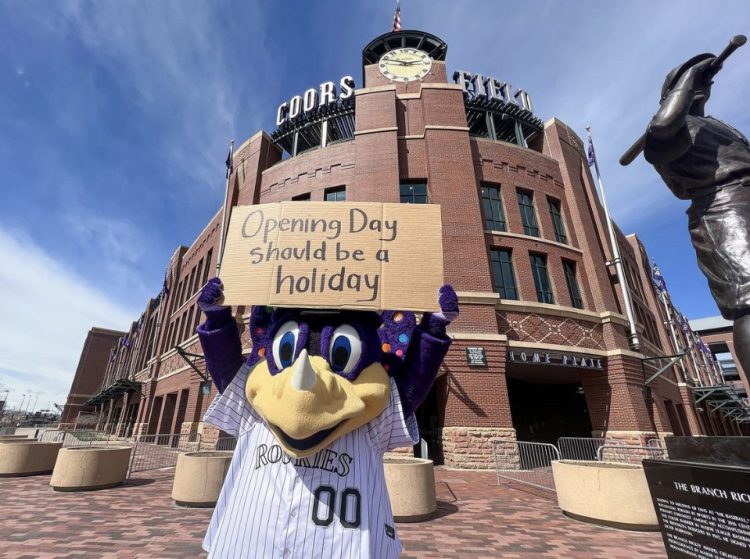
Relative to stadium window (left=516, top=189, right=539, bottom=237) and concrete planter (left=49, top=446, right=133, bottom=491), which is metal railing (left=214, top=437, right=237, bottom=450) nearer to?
concrete planter (left=49, top=446, right=133, bottom=491)

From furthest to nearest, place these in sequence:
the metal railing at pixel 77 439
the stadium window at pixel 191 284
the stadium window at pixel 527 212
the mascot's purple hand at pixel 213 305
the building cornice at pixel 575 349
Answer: the stadium window at pixel 191 284, the metal railing at pixel 77 439, the stadium window at pixel 527 212, the building cornice at pixel 575 349, the mascot's purple hand at pixel 213 305

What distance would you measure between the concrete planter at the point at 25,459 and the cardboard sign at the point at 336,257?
34.8ft

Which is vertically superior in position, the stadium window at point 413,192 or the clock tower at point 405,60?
the clock tower at point 405,60

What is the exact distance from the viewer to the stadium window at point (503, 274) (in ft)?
42.8

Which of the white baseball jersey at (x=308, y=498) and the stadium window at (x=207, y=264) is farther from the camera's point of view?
the stadium window at (x=207, y=264)

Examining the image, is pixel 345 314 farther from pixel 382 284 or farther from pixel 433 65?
pixel 433 65

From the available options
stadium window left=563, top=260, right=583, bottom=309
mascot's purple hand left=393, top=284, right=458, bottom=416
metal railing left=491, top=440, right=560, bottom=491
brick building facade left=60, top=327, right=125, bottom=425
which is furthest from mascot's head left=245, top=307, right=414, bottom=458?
brick building facade left=60, top=327, right=125, bottom=425

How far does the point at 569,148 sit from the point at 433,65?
7.62m

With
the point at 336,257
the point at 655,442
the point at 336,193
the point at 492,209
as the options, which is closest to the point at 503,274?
the point at 492,209

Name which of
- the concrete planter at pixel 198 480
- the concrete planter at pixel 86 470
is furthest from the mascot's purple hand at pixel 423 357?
the concrete planter at pixel 86 470

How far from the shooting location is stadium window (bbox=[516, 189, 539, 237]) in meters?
14.8

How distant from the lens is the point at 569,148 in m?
17.6

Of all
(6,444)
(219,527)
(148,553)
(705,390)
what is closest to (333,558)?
(219,527)

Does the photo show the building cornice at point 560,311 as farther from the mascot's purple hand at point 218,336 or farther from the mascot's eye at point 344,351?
the mascot's purple hand at point 218,336
